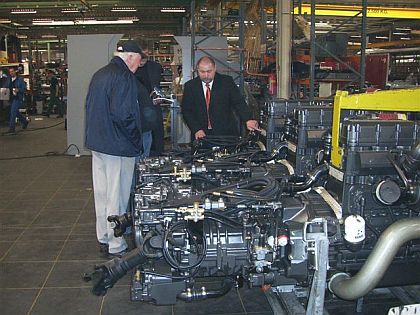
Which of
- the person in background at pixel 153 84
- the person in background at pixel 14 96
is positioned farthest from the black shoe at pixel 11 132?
the person in background at pixel 153 84

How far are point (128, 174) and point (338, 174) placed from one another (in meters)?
2.02

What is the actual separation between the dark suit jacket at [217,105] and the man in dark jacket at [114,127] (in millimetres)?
1289

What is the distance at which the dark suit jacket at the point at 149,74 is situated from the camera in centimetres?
604

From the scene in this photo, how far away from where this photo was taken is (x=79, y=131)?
10.0m

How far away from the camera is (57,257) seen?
435 centimetres

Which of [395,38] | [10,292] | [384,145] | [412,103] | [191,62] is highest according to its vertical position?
[395,38]

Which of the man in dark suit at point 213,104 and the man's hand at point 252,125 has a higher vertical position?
the man in dark suit at point 213,104

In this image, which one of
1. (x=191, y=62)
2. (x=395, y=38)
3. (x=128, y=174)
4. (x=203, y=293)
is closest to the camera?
(x=203, y=293)

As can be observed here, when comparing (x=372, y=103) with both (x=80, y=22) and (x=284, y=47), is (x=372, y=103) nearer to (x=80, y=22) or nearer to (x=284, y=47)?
(x=284, y=47)

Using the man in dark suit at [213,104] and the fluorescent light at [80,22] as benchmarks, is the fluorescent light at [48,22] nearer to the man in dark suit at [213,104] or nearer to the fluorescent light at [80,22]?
the fluorescent light at [80,22]

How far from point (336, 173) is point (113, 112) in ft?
6.33

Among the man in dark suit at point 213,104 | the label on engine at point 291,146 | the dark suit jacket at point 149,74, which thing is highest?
the dark suit jacket at point 149,74

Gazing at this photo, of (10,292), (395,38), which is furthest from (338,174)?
(395,38)

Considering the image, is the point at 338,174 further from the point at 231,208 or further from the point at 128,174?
the point at 128,174
